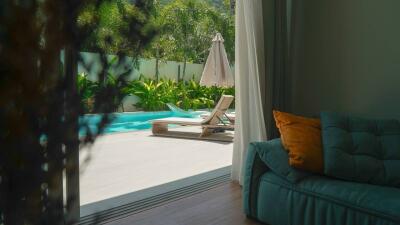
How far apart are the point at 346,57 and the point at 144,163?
8.02 feet

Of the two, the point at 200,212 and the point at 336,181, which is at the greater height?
the point at 336,181

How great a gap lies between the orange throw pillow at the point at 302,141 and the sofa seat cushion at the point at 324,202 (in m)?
0.10

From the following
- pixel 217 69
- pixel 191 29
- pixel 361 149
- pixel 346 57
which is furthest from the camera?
pixel 191 29

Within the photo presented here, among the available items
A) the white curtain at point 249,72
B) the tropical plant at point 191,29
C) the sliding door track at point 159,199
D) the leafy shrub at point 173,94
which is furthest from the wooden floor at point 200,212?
the tropical plant at point 191,29

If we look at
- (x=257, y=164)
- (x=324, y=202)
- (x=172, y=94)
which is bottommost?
(x=324, y=202)

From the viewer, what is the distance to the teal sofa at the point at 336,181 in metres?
1.83

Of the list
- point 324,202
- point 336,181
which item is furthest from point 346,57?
point 324,202

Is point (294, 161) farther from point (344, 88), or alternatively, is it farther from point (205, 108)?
point (205, 108)

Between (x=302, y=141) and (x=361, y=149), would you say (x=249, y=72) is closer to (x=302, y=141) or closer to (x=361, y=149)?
(x=302, y=141)

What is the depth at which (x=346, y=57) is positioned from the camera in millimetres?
3064

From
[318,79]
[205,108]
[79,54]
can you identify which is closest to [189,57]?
[205,108]

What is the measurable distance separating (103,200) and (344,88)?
2349mm

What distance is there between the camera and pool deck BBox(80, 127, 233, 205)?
300 cm

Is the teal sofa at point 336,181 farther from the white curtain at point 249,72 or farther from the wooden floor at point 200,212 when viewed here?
the white curtain at point 249,72
